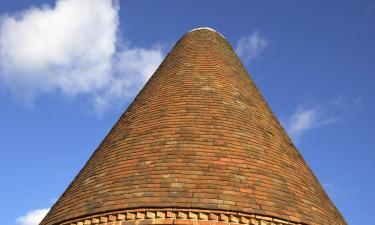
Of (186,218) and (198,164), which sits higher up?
(198,164)

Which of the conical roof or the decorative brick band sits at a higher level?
the conical roof

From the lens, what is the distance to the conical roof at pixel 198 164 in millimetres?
6238

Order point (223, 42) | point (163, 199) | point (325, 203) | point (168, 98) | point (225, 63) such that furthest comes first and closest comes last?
point (223, 42)
point (225, 63)
point (168, 98)
point (325, 203)
point (163, 199)

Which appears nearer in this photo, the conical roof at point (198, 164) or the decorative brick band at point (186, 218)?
the decorative brick band at point (186, 218)

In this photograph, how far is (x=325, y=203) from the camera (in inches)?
294

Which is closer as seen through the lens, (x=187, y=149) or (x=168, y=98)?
(x=187, y=149)

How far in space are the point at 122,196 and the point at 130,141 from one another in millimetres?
1373

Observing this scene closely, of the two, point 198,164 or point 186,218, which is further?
point 198,164

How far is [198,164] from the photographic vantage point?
677 cm

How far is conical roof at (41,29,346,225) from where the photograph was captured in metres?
6.24

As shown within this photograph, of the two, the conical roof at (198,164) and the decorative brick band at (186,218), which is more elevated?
the conical roof at (198,164)

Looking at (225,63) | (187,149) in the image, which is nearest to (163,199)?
(187,149)

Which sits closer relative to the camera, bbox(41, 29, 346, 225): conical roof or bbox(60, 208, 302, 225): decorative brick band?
bbox(60, 208, 302, 225): decorative brick band

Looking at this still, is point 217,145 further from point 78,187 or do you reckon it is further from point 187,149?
point 78,187
